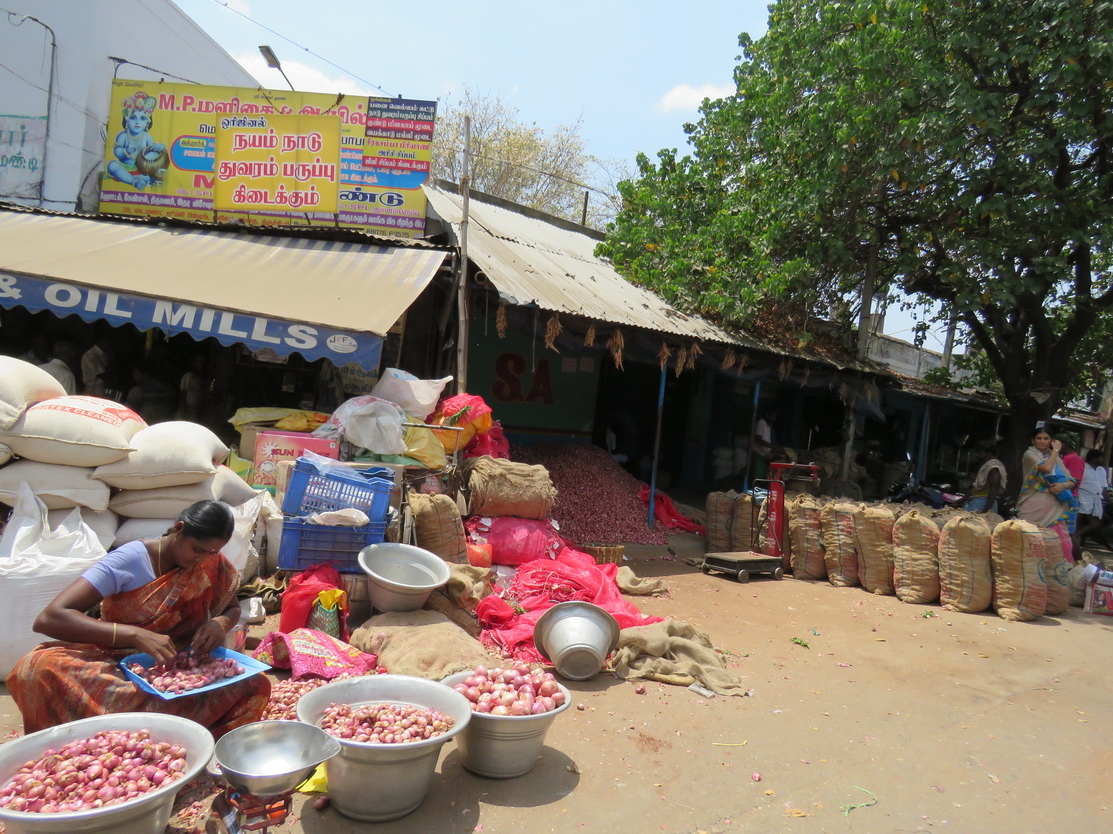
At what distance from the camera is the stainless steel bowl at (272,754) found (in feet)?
8.21

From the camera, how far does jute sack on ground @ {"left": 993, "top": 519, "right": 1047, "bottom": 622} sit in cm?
690

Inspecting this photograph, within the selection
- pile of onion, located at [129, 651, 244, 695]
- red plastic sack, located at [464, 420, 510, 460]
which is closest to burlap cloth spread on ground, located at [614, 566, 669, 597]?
red plastic sack, located at [464, 420, 510, 460]

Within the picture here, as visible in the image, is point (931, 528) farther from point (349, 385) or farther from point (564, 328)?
point (349, 385)

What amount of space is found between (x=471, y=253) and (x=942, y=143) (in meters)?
5.98

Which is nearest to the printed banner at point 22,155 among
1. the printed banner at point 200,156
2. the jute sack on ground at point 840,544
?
the printed banner at point 200,156

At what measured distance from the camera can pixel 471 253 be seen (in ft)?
26.1

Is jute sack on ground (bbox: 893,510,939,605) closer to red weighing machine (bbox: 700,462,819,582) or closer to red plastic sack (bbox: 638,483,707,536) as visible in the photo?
red weighing machine (bbox: 700,462,819,582)

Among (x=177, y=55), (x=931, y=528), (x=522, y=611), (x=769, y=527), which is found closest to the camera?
(x=522, y=611)

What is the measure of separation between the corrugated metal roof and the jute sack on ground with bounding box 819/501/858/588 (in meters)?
2.70

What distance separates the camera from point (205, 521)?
2938 mm

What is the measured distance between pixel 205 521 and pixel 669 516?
805cm

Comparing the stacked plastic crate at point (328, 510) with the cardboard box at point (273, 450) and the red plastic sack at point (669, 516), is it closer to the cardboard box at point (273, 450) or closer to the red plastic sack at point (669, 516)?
the cardboard box at point (273, 450)

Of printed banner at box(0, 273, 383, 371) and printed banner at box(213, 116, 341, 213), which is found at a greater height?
printed banner at box(213, 116, 341, 213)

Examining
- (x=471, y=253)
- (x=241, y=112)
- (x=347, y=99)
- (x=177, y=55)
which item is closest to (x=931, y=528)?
(x=471, y=253)
